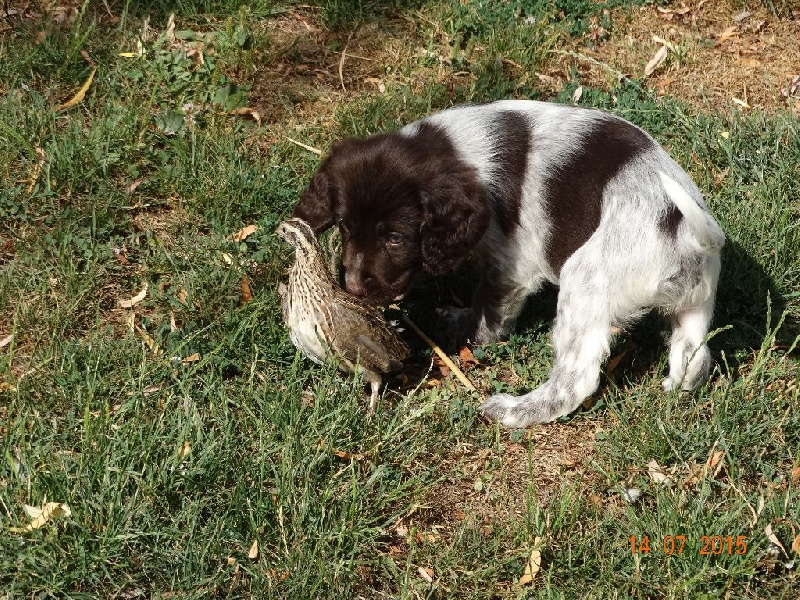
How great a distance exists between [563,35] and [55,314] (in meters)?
3.99

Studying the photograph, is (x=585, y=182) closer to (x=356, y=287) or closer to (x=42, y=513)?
(x=356, y=287)

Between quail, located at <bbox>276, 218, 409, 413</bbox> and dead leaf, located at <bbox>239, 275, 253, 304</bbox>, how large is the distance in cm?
54

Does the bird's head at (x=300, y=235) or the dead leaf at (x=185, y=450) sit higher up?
the bird's head at (x=300, y=235)

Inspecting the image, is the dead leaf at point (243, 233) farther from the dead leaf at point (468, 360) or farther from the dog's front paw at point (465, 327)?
the dead leaf at point (468, 360)

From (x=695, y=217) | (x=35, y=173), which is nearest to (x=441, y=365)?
(x=695, y=217)

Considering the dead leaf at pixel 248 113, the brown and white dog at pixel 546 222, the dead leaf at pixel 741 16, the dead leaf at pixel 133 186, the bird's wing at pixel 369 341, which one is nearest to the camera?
the bird's wing at pixel 369 341

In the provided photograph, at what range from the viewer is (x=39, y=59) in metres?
6.03

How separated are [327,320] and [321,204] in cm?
67

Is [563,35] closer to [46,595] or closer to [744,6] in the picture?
[744,6]

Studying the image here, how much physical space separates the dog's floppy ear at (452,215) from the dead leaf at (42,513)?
1918 millimetres

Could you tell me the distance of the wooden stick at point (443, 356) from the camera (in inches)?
195

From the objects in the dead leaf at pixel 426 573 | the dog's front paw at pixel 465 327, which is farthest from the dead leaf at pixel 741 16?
the dead leaf at pixel 426 573

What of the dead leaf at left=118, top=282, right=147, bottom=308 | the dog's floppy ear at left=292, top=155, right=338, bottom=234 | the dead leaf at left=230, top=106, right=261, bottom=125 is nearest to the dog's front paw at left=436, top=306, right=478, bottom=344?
the dog's floppy ear at left=292, top=155, right=338, bottom=234
